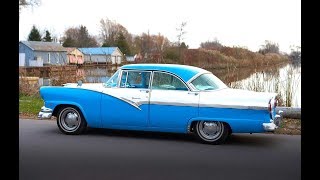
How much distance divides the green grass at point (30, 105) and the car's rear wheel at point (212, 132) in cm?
547

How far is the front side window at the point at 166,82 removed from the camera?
26.8 ft

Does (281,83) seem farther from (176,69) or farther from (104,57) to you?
(104,57)

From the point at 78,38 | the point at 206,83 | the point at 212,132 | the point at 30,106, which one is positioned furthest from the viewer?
the point at 78,38

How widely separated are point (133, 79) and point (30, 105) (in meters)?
5.22

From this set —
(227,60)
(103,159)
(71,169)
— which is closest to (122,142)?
(103,159)

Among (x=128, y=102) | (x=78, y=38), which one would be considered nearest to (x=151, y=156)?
(x=128, y=102)

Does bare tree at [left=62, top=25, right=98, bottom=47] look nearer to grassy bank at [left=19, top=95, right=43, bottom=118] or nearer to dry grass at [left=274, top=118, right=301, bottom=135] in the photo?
grassy bank at [left=19, top=95, right=43, bottom=118]

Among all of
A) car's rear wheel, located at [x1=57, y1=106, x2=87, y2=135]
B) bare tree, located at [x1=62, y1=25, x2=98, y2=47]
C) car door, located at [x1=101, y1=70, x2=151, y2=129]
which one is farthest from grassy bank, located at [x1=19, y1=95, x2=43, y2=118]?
bare tree, located at [x1=62, y1=25, x2=98, y2=47]

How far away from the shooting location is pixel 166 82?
27.2 ft

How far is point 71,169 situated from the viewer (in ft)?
19.6

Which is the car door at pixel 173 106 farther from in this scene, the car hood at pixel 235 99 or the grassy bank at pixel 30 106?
the grassy bank at pixel 30 106

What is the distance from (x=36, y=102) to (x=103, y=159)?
7148mm

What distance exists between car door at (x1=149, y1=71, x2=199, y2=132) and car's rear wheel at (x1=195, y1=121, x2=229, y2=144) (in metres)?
0.25

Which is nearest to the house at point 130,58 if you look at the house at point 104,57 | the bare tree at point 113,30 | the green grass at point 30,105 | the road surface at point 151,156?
the house at point 104,57
